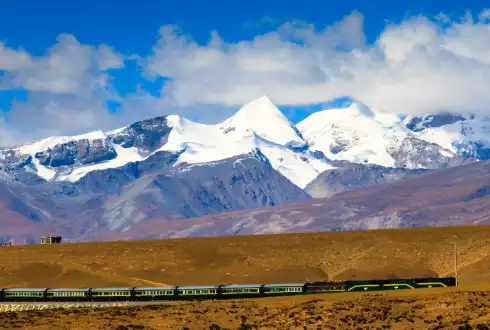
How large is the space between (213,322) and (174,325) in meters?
4.23

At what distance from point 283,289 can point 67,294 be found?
31.1m

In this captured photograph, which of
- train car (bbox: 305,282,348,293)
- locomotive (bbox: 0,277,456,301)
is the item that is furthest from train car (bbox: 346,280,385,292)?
train car (bbox: 305,282,348,293)

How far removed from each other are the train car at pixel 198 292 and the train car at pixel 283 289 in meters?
6.46

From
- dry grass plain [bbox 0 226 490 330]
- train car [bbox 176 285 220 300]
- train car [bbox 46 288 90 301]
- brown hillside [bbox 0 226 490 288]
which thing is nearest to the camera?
dry grass plain [bbox 0 226 490 330]

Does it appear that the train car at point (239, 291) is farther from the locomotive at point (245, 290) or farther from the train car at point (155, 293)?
the train car at point (155, 293)

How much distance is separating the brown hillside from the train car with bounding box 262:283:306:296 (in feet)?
129

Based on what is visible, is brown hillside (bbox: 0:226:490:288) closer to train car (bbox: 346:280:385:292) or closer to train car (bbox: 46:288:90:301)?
train car (bbox: 46:288:90:301)

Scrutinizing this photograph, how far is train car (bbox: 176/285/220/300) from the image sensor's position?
122m

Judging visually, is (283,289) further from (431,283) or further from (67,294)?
(67,294)

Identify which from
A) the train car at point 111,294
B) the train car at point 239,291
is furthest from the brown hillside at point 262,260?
the train car at point 239,291

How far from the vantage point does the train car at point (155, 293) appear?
12475cm

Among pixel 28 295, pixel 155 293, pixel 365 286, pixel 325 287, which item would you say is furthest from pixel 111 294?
pixel 365 286

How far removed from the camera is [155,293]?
12544cm

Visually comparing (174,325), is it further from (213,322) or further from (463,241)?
(463,241)
